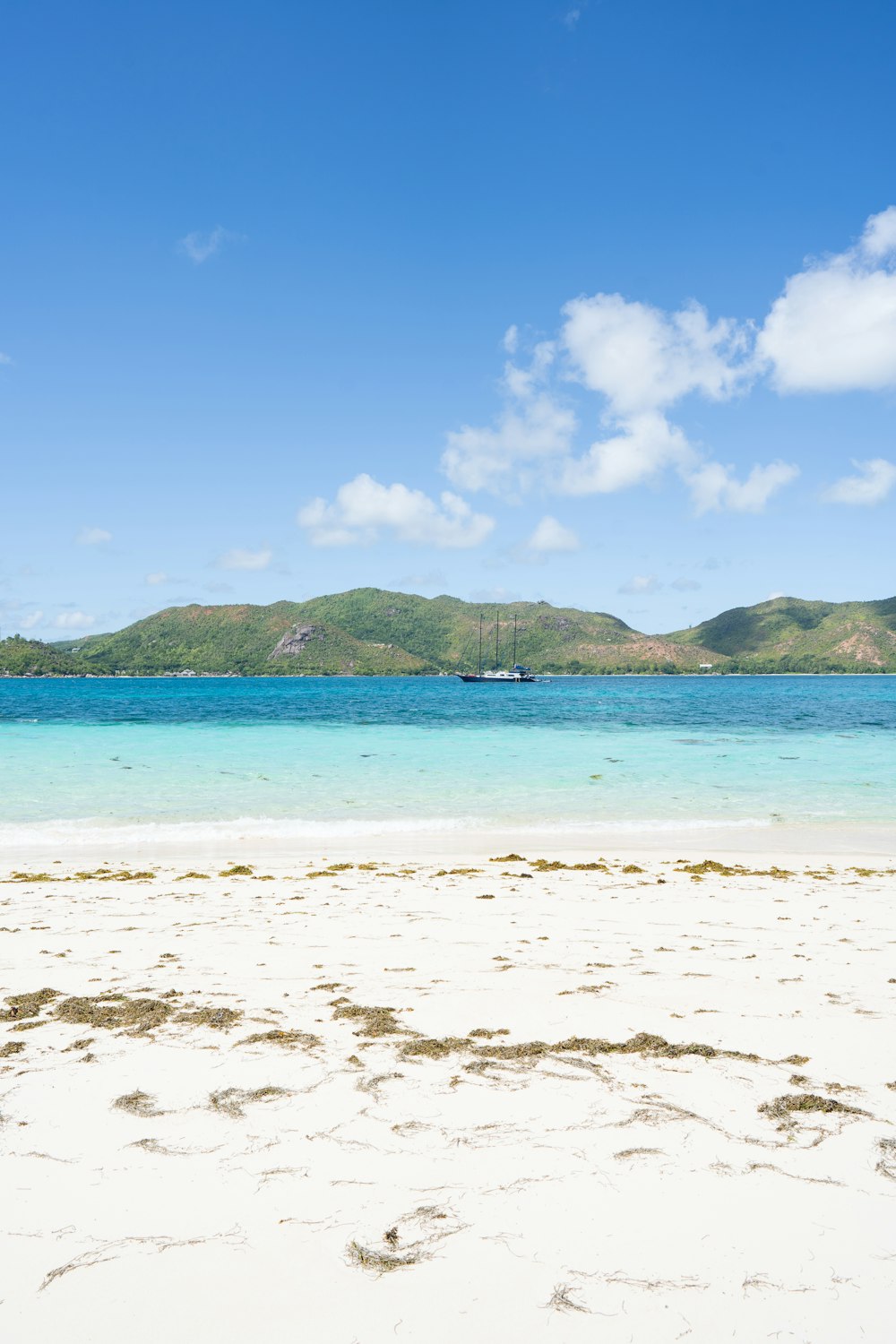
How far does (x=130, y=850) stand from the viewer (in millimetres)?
15586

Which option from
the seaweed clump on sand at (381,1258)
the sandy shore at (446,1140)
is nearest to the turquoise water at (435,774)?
the sandy shore at (446,1140)

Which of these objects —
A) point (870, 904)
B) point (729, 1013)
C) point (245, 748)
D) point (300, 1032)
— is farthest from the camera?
point (245, 748)

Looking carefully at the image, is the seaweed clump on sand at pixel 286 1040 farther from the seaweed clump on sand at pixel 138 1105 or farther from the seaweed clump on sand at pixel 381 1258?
the seaweed clump on sand at pixel 381 1258

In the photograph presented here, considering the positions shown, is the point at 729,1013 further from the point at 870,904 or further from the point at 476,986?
the point at 870,904

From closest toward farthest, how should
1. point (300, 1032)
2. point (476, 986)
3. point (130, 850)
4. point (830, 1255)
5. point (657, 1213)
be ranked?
point (830, 1255)
point (657, 1213)
point (300, 1032)
point (476, 986)
point (130, 850)

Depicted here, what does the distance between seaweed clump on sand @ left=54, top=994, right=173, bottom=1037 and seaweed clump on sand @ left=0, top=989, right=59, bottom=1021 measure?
0.16 meters

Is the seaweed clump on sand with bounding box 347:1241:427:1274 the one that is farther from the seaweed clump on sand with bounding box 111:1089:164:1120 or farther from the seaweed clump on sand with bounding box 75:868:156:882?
the seaweed clump on sand with bounding box 75:868:156:882

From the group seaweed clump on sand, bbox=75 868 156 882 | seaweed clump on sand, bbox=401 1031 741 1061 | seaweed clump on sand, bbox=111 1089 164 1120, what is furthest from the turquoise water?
seaweed clump on sand, bbox=111 1089 164 1120

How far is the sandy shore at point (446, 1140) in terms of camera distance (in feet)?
10.0

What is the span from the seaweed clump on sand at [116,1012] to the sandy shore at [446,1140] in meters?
0.03

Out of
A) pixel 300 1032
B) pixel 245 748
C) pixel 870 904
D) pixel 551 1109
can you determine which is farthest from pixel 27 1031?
pixel 245 748

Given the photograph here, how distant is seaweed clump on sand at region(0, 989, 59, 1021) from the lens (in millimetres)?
6066

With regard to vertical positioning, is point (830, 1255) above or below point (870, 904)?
above

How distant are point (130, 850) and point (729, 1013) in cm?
1306
